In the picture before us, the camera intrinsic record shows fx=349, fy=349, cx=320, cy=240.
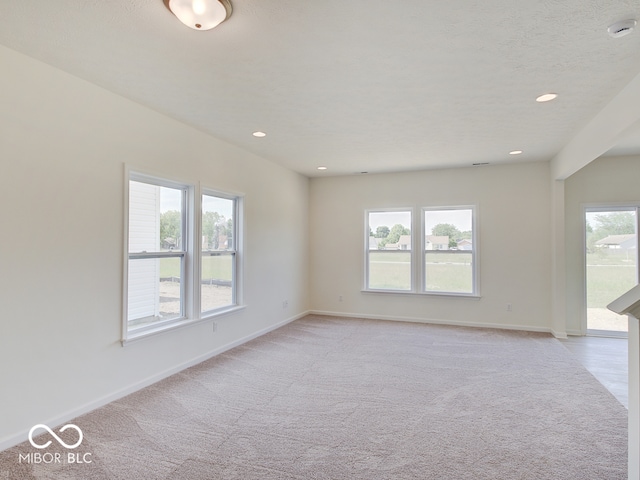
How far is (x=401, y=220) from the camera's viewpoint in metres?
6.48

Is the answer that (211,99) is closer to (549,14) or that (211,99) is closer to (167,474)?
(549,14)

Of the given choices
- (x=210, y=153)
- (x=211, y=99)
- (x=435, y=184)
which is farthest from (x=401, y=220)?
(x=211, y=99)

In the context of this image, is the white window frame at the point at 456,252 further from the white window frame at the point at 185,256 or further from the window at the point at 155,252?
the window at the point at 155,252

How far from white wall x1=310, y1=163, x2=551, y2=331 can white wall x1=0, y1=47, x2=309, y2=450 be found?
3.41 metres

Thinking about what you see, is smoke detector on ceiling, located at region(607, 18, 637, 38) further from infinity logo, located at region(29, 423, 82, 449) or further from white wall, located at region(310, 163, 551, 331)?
infinity logo, located at region(29, 423, 82, 449)

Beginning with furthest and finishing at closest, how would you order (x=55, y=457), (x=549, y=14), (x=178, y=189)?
(x=178, y=189) → (x=55, y=457) → (x=549, y=14)

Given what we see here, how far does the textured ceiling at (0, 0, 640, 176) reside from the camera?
196 cm

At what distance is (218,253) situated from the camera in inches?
178

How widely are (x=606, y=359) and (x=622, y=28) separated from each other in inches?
152

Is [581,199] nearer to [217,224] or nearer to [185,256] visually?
[217,224]

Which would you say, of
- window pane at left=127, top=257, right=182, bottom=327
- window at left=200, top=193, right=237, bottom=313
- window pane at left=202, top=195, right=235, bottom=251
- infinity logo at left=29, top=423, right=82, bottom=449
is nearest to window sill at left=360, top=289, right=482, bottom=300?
window at left=200, top=193, right=237, bottom=313

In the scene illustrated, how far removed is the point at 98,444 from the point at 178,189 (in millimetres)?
2494

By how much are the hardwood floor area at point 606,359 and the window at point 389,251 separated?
8.44ft

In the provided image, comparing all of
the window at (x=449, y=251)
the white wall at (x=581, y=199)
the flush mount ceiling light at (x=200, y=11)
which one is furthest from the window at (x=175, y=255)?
the white wall at (x=581, y=199)
